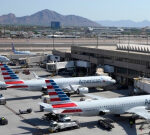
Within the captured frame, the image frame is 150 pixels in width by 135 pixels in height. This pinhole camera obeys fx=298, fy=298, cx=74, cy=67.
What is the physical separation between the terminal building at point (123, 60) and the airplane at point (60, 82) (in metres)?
7.04

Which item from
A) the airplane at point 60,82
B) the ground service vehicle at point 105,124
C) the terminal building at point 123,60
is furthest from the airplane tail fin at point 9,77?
the terminal building at point 123,60

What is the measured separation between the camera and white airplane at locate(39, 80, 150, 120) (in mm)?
44406

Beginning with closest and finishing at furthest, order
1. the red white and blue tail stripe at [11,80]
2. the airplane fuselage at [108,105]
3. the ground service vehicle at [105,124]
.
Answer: the ground service vehicle at [105,124] < the airplane fuselage at [108,105] < the red white and blue tail stripe at [11,80]

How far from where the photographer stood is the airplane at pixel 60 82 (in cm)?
6259

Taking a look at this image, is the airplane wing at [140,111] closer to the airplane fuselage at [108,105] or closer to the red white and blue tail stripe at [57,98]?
the airplane fuselage at [108,105]

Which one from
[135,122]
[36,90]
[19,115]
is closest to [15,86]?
[36,90]

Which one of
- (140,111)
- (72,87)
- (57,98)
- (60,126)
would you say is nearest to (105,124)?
(140,111)

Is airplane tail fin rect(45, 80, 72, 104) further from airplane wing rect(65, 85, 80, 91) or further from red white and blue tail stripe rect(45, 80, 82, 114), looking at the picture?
airplane wing rect(65, 85, 80, 91)

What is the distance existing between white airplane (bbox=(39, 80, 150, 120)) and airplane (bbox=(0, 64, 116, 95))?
18187mm

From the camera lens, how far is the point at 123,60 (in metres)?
80.6

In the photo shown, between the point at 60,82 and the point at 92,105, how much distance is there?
23.8 m

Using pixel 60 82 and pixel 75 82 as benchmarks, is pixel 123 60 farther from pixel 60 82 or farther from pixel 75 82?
pixel 60 82

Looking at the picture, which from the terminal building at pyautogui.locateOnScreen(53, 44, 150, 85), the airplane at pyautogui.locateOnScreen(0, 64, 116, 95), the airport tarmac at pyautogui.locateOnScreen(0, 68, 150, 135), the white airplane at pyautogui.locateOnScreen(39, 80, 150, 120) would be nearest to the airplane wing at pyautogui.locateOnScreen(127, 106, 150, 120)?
the white airplane at pyautogui.locateOnScreen(39, 80, 150, 120)

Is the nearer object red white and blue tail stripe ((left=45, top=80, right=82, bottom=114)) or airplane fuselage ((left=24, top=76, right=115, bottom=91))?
red white and blue tail stripe ((left=45, top=80, right=82, bottom=114))
